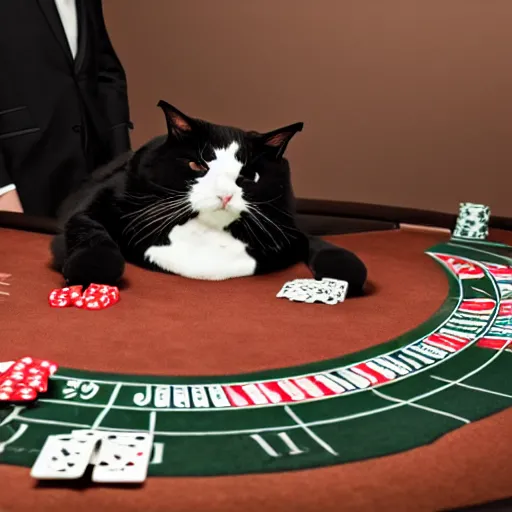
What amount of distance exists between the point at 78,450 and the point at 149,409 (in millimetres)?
149

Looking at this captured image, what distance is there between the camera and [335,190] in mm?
2666

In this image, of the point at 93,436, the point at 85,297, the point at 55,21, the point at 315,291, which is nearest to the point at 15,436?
the point at 93,436

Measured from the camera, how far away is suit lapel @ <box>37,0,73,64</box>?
191 cm

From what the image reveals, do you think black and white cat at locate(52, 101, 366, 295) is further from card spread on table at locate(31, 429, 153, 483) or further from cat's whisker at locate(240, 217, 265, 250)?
card spread on table at locate(31, 429, 153, 483)

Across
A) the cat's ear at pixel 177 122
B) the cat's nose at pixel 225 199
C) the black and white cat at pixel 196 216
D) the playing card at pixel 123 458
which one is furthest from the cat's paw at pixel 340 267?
the playing card at pixel 123 458

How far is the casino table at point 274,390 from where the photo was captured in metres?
0.69

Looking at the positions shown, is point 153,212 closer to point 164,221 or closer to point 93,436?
point 164,221

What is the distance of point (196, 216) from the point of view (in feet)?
4.46

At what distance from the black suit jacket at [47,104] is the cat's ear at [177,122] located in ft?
2.49

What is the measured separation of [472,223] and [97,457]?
1360mm

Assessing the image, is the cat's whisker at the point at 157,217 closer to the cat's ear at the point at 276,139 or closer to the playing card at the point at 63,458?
the cat's ear at the point at 276,139

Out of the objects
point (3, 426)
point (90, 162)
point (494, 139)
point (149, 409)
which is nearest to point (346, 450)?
point (149, 409)

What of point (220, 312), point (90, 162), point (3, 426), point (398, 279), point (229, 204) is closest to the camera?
point (3, 426)

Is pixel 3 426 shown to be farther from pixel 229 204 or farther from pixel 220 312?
pixel 229 204
